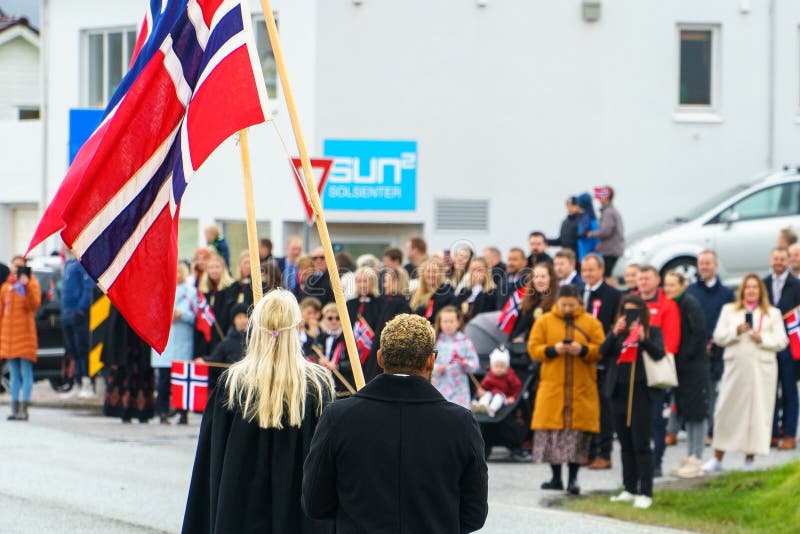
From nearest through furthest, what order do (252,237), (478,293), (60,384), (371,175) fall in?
(252,237) < (478,293) < (60,384) < (371,175)

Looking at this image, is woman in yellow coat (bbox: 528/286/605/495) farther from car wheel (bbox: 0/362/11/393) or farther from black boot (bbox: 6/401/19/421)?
car wheel (bbox: 0/362/11/393)

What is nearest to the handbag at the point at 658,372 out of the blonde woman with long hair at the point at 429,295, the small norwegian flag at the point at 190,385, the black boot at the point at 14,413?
the blonde woman with long hair at the point at 429,295

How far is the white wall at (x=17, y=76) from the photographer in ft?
133

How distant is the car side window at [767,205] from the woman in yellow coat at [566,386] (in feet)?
33.6

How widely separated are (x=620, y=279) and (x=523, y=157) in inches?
145

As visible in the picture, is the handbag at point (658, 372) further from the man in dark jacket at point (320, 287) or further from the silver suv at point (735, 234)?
the silver suv at point (735, 234)

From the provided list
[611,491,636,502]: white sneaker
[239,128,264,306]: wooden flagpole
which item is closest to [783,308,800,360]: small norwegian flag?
[611,491,636,502]: white sneaker

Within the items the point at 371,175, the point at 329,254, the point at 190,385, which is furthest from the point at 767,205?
the point at 329,254

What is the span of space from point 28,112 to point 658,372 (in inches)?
1238

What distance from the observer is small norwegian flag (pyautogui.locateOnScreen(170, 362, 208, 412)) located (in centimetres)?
1655

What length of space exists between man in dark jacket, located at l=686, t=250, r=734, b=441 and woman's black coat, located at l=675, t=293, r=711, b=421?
4.63ft

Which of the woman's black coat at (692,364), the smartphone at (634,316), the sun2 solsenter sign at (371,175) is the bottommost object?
the woman's black coat at (692,364)

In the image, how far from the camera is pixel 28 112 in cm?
4094

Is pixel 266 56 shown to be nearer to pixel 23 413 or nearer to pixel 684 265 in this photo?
pixel 684 265
